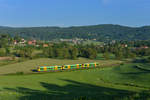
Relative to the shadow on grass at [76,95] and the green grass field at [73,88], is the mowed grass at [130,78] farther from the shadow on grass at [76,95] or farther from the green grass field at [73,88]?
the shadow on grass at [76,95]

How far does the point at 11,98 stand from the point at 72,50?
7541cm

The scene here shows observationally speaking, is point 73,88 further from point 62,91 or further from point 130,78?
point 130,78

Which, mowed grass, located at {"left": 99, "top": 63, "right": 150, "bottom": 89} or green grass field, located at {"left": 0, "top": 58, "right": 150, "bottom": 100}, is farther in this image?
mowed grass, located at {"left": 99, "top": 63, "right": 150, "bottom": 89}

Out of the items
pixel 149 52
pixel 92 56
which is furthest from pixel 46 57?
pixel 149 52

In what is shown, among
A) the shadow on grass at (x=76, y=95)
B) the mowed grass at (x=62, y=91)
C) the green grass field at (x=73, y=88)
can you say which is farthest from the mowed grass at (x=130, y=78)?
the shadow on grass at (x=76, y=95)

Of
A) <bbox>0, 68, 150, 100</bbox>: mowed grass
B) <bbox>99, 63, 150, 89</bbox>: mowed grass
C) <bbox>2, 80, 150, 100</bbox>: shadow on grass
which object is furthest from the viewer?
<bbox>99, 63, 150, 89</bbox>: mowed grass

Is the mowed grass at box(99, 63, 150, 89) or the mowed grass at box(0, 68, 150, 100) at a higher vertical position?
the mowed grass at box(0, 68, 150, 100)

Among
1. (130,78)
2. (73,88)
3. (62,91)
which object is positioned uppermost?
(62,91)

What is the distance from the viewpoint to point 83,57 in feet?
302

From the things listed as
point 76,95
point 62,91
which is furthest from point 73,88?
point 76,95

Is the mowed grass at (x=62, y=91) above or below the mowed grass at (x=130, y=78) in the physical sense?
above

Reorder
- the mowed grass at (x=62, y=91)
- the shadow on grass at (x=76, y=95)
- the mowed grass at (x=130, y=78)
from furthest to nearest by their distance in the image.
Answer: the mowed grass at (x=130, y=78), the mowed grass at (x=62, y=91), the shadow on grass at (x=76, y=95)

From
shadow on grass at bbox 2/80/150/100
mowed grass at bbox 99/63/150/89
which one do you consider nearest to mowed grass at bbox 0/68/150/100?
shadow on grass at bbox 2/80/150/100

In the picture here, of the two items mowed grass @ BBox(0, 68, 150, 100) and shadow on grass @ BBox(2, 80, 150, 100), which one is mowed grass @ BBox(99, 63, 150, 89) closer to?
mowed grass @ BBox(0, 68, 150, 100)
